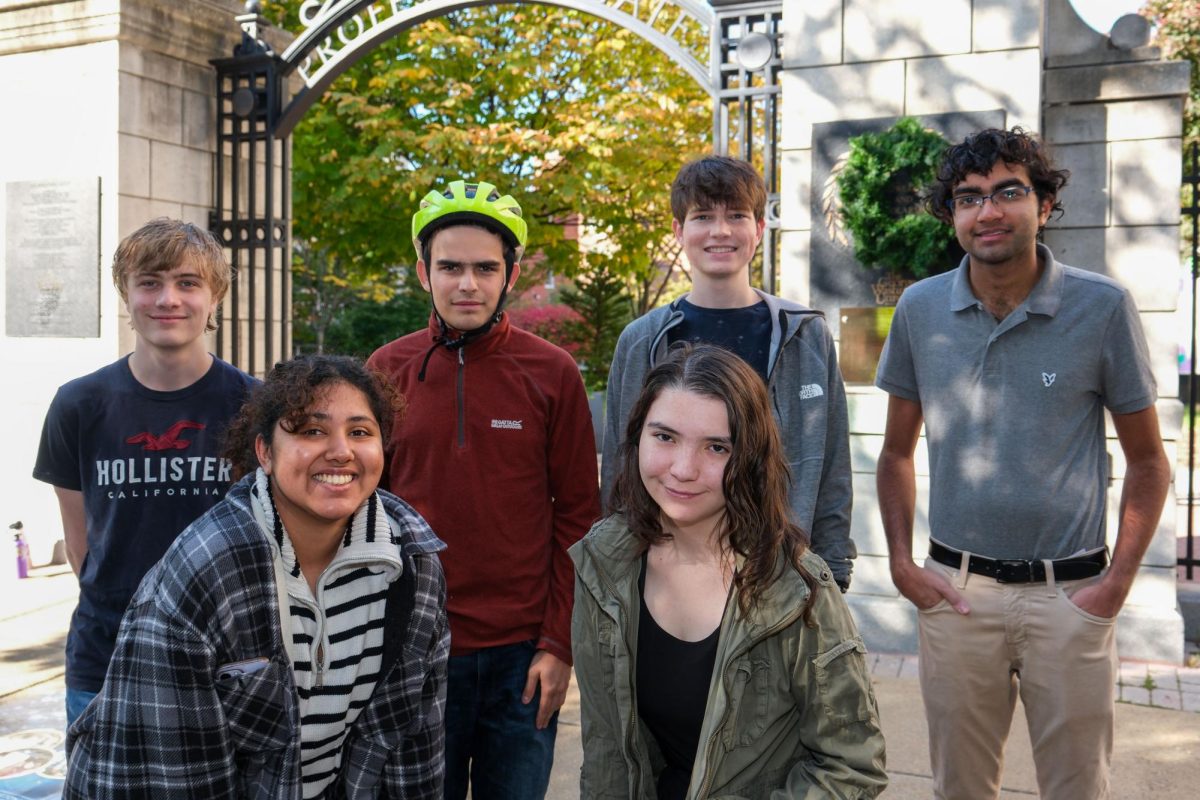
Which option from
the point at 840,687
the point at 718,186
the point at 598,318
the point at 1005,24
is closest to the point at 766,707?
the point at 840,687

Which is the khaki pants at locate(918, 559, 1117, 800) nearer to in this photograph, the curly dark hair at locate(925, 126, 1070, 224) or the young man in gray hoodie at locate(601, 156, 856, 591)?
the young man in gray hoodie at locate(601, 156, 856, 591)

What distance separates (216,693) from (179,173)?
6129 mm

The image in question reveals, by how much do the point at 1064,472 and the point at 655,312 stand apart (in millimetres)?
1182

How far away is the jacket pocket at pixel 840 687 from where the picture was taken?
204 cm

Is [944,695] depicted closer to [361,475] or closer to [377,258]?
[361,475]

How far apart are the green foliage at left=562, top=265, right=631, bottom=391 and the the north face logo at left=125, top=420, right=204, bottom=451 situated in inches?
583

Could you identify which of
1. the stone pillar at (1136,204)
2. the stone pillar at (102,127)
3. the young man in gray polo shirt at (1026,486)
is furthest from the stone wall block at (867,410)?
the stone pillar at (102,127)

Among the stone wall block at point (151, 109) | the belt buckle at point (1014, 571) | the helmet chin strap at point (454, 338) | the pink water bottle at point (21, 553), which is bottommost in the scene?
the pink water bottle at point (21, 553)

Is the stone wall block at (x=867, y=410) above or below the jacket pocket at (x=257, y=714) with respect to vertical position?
above

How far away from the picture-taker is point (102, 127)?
6996mm

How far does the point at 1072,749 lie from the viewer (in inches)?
114

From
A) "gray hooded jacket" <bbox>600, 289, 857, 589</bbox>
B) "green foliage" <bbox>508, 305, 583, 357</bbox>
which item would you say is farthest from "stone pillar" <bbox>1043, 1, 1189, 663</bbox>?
"green foliage" <bbox>508, 305, 583, 357</bbox>

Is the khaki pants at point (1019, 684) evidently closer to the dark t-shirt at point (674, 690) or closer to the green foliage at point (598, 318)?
the dark t-shirt at point (674, 690)

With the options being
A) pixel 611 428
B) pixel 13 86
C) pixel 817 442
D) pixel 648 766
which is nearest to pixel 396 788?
pixel 648 766
